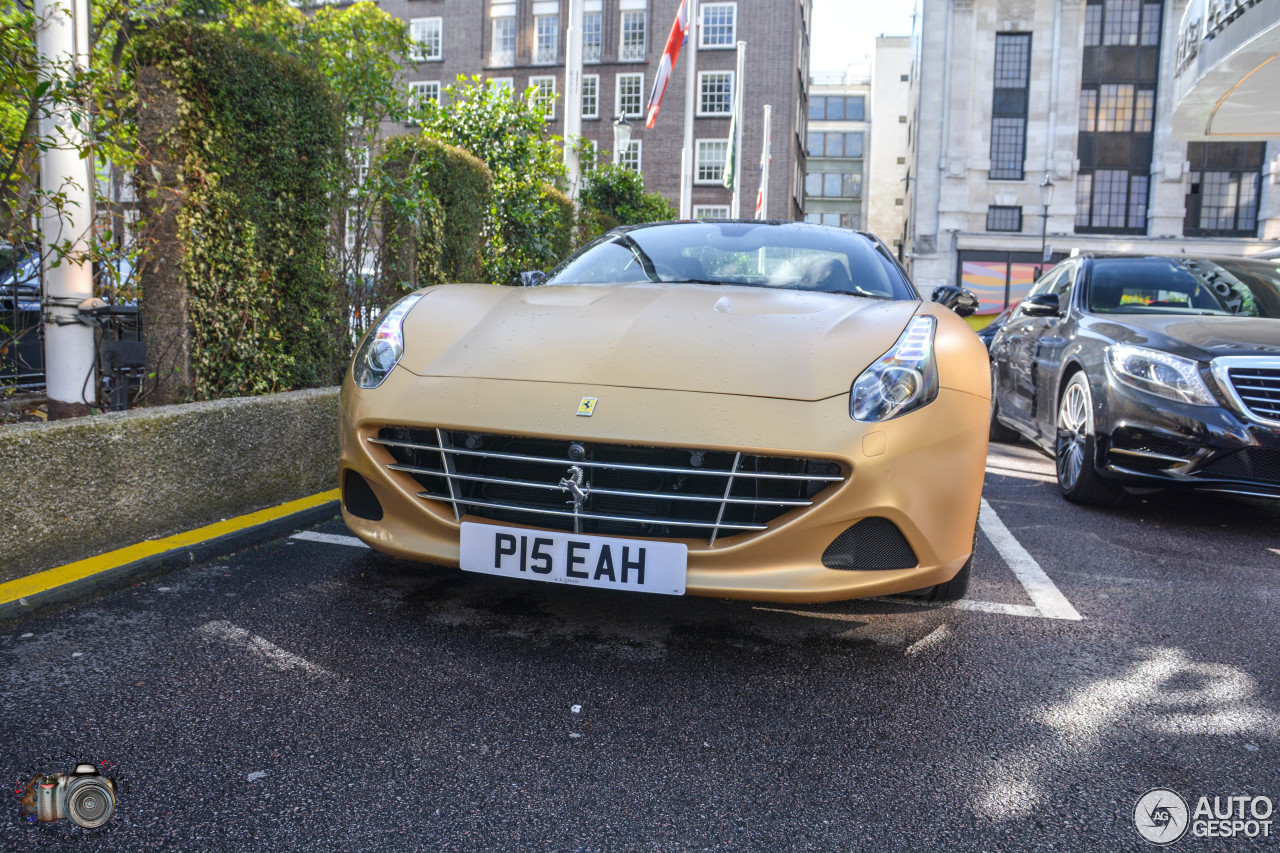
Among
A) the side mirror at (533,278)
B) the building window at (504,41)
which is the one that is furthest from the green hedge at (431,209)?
the building window at (504,41)

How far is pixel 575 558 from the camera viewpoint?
2.38 meters

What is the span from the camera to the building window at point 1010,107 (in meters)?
34.0

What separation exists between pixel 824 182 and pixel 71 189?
73836mm

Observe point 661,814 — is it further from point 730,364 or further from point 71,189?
point 71,189

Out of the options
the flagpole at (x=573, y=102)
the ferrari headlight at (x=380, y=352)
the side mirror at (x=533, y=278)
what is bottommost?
the ferrari headlight at (x=380, y=352)

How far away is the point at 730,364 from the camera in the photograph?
2600 millimetres

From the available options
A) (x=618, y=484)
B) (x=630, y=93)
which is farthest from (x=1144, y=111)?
(x=618, y=484)

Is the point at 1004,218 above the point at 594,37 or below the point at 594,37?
below

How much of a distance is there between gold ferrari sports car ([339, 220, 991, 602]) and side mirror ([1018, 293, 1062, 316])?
3.14 m

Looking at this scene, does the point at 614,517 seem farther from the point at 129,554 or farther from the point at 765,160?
the point at 765,160

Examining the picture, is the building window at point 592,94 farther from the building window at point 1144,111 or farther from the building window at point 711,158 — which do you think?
the building window at point 1144,111

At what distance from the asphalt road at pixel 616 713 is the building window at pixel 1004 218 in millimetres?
33782

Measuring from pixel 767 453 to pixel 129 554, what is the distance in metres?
2.28

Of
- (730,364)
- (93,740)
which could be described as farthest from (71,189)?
(730,364)
